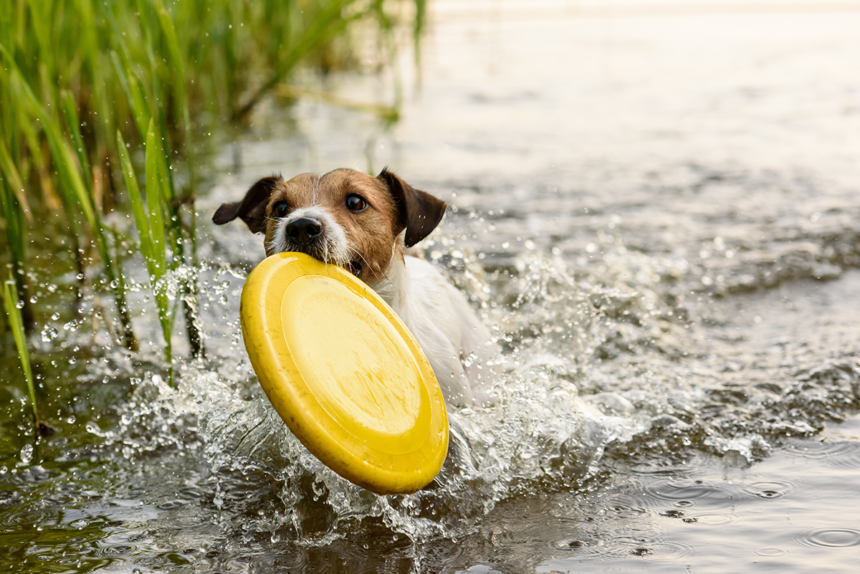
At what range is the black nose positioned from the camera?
3059mm

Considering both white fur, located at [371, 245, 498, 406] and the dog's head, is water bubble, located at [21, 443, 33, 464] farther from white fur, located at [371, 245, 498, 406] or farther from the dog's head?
white fur, located at [371, 245, 498, 406]

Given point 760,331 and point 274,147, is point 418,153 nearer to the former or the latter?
point 274,147

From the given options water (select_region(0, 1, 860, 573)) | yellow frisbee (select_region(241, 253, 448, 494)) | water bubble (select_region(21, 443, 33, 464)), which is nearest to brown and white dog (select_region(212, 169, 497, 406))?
yellow frisbee (select_region(241, 253, 448, 494))

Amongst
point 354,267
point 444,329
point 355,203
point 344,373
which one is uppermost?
point 355,203

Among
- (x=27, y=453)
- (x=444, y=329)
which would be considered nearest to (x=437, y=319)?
(x=444, y=329)

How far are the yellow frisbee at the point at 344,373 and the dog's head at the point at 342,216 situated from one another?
111 mm

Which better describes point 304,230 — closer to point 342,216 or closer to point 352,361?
point 342,216

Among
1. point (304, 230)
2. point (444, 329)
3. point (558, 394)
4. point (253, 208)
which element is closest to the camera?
point (304, 230)

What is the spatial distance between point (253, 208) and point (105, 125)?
62.1 inches

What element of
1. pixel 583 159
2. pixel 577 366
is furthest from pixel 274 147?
pixel 577 366

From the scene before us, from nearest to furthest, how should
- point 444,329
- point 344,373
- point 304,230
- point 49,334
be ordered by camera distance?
point 344,373, point 304,230, point 444,329, point 49,334

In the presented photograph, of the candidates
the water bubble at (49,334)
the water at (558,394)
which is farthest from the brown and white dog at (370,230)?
the water bubble at (49,334)

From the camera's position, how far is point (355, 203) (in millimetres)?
3309

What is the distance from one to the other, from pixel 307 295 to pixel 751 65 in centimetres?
1223
